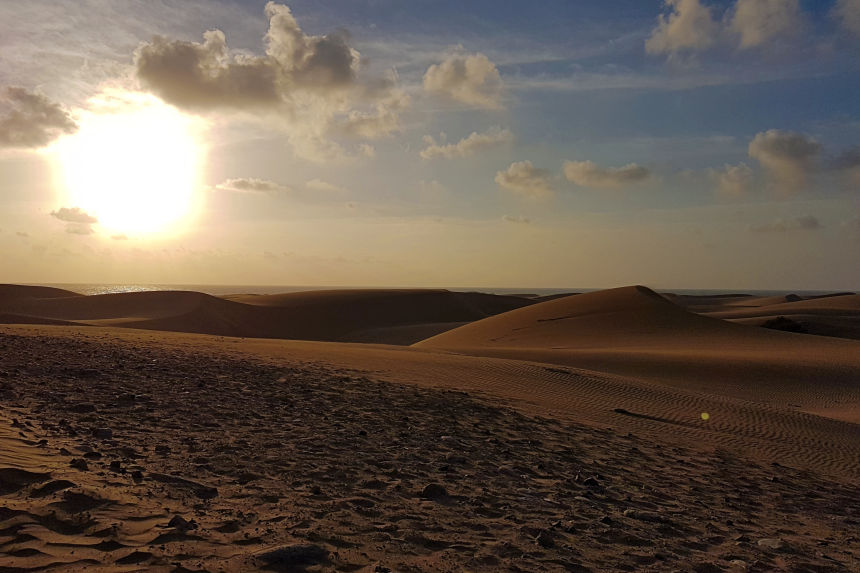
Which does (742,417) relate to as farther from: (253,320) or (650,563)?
(253,320)

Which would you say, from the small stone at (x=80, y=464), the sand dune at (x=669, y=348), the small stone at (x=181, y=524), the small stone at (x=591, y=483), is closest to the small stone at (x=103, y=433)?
the small stone at (x=80, y=464)

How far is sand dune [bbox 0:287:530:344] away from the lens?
1891 inches

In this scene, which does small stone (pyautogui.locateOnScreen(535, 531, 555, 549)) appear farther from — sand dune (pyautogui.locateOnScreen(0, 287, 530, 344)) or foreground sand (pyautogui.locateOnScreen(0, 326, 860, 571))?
sand dune (pyautogui.locateOnScreen(0, 287, 530, 344))

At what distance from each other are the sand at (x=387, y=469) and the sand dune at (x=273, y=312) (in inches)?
1051

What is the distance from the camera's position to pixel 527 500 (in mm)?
6234

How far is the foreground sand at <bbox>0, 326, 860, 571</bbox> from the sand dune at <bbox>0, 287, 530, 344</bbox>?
27894 millimetres

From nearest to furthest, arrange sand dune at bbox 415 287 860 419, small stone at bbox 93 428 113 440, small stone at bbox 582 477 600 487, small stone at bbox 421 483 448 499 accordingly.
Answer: small stone at bbox 421 483 448 499
small stone at bbox 93 428 113 440
small stone at bbox 582 477 600 487
sand dune at bbox 415 287 860 419

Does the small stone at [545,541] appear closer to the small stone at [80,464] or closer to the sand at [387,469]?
the sand at [387,469]

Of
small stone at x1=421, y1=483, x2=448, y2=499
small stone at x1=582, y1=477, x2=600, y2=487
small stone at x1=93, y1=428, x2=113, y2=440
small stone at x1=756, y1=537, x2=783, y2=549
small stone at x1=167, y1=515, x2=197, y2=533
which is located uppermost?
small stone at x1=93, y1=428, x2=113, y2=440

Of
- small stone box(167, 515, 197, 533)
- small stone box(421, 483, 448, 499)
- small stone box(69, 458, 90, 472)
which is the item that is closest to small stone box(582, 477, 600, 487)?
small stone box(421, 483, 448, 499)

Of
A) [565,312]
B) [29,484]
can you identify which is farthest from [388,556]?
[565,312]

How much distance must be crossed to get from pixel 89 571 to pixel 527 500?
401 centimetres

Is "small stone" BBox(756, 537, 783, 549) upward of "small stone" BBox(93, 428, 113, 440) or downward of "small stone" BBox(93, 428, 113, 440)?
downward

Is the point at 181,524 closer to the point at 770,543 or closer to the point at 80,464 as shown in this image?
the point at 80,464
